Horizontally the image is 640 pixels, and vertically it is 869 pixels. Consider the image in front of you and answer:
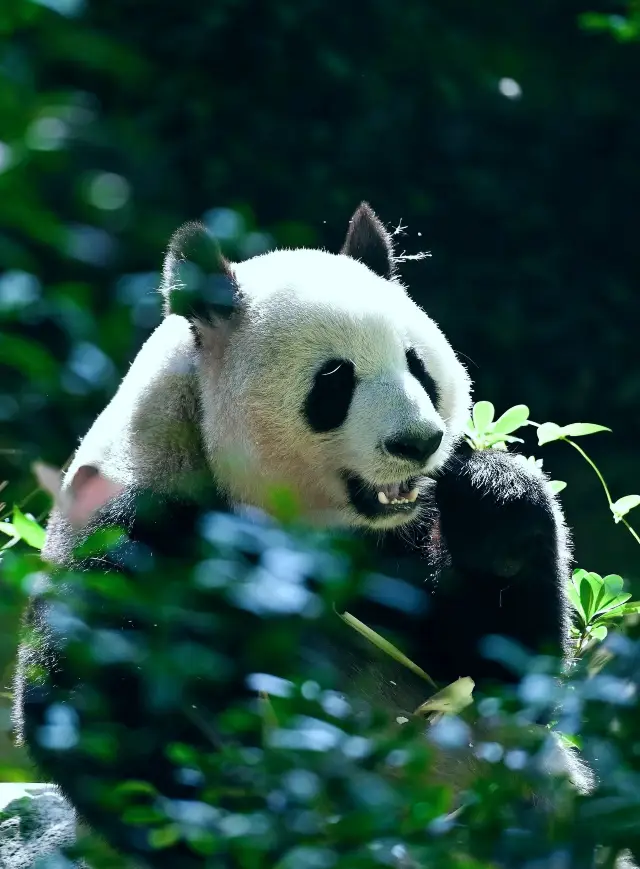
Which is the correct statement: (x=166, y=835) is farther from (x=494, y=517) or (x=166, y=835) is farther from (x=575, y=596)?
(x=575, y=596)

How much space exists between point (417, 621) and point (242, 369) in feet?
2.68

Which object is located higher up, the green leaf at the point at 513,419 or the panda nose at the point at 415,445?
the green leaf at the point at 513,419

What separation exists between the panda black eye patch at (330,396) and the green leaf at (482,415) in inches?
27.1

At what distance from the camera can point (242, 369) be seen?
10.5ft

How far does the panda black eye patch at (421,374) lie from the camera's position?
3244mm

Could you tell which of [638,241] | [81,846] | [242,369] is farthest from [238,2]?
[81,846]

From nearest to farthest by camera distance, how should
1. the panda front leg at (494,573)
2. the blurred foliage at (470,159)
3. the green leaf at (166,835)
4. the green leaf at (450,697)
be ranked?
the green leaf at (166,835) → the green leaf at (450,697) → the panda front leg at (494,573) → the blurred foliage at (470,159)

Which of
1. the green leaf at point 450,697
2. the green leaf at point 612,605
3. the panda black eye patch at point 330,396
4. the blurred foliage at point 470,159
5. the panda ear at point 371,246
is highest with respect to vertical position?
the blurred foliage at point 470,159

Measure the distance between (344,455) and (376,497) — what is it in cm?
14

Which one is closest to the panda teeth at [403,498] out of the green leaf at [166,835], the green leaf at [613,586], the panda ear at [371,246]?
the green leaf at [613,586]

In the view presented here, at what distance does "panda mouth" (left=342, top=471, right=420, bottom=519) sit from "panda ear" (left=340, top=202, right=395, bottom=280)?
78cm

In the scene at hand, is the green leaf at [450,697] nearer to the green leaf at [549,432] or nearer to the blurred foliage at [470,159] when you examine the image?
the green leaf at [549,432]

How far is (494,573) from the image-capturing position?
3350 mm

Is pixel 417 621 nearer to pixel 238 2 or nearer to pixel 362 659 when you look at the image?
pixel 362 659
